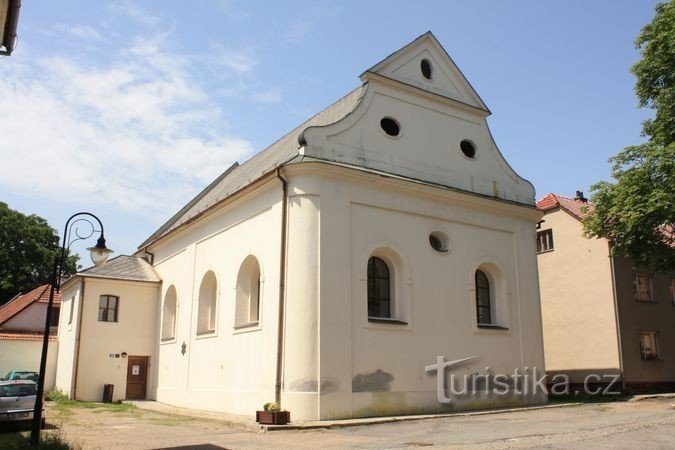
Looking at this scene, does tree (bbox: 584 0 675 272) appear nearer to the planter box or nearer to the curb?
the curb

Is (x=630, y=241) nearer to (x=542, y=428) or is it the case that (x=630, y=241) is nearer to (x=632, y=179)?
(x=632, y=179)

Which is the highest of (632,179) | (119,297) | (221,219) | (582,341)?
(632,179)

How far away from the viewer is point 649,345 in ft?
91.2

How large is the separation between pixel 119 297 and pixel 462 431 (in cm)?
1889

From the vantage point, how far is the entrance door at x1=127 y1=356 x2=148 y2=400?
27.1 metres

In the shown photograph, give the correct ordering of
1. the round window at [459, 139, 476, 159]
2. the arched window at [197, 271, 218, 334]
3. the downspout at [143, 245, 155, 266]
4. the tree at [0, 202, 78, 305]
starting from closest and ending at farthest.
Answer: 1. the round window at [459, 139, 476, 159]
2. the arched window at [197, 271, 218, 334]
3. the downspout at [143, 245, 155, 266]
4. the tree at [0, 202, 78, 305]

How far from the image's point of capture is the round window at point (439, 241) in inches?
788

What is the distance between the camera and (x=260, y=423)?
49.8 ft

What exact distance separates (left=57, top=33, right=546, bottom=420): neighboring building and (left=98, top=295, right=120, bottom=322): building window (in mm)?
4551

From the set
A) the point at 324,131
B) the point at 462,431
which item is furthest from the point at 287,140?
the point at 462,431

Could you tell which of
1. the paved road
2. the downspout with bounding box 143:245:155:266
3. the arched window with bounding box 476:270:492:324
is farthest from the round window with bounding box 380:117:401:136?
the downspout with bounding box 143:245:155:266

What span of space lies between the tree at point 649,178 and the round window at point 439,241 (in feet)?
21.8

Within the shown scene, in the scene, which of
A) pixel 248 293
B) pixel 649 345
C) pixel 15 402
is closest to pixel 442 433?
pixel 248 293

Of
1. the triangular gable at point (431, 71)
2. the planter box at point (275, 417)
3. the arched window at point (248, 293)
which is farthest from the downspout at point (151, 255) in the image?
the planter box at point (275, 417)
